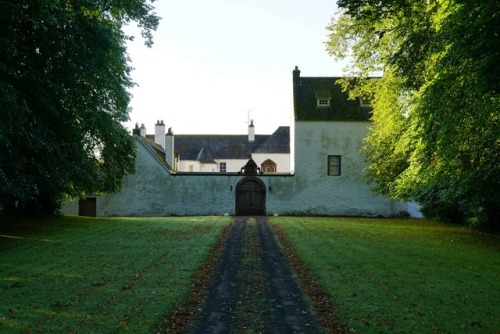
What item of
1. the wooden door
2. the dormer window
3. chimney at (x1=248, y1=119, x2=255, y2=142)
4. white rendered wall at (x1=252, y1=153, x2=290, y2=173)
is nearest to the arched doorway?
the dormer window

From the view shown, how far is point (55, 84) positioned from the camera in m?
18.5

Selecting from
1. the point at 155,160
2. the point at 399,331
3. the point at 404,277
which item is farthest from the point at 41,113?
the point at 155,160

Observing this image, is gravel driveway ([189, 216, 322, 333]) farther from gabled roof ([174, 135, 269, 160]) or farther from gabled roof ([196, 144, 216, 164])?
gabled roof ([174, 135, 269, 160])

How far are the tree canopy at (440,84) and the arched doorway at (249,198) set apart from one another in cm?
1340

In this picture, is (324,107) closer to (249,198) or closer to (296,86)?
(296,86)

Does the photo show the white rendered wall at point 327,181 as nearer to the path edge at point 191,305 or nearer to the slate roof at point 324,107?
the slate roof at point 324,107

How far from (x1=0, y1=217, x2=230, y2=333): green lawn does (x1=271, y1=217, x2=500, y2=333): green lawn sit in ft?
11.8

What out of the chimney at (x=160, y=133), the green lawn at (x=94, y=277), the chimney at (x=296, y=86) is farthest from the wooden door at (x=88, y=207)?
the chimney at (x=160, y=133)

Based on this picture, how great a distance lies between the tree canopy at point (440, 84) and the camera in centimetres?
1538

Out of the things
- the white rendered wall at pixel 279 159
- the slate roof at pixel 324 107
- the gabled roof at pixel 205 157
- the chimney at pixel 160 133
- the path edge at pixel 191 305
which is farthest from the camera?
the gabled roof at pixel 205 157

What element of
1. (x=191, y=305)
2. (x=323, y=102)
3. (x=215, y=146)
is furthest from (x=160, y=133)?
(x=191, y=305)

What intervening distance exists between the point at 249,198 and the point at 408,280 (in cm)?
2740

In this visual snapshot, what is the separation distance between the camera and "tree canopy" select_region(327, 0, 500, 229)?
1538 centimetres

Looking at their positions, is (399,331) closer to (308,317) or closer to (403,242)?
(308,317)
